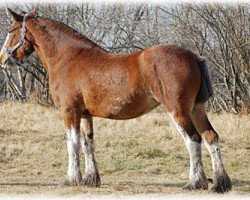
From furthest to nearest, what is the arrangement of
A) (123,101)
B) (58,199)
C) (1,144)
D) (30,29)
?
(1,144) → (30,29) → (123,101) → (58,199)

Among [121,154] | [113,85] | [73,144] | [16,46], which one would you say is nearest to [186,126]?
[113,85]

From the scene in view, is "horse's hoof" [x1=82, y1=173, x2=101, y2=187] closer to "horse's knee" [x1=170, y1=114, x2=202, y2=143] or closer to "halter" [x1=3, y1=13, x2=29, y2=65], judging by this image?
"horse's knee" [x1=170, y1=114, x2=202, y2=143]

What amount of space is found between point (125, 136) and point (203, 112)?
19.6ft

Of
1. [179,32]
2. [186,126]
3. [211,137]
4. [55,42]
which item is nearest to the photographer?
[186,126]

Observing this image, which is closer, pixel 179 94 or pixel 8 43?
pixel 179 94

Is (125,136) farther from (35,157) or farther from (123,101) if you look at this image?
(123,101)

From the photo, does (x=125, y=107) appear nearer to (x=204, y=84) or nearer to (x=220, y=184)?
(x=204, y=84)

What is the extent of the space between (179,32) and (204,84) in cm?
1303

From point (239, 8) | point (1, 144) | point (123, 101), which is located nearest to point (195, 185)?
point (123, 101)

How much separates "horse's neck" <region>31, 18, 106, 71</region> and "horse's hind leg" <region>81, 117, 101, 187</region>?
1.06 metres

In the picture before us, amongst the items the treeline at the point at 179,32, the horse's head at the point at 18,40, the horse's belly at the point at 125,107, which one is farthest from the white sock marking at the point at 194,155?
the treeline at the point at 179,32

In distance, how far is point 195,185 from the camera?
631 cm

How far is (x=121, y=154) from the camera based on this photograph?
35.8ft

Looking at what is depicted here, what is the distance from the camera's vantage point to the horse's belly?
649 cm
